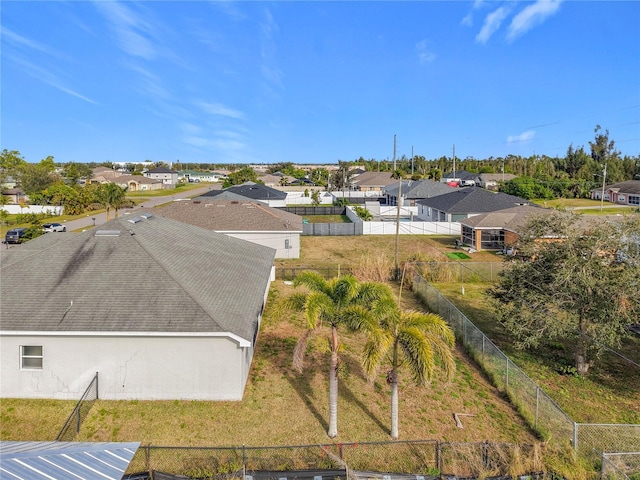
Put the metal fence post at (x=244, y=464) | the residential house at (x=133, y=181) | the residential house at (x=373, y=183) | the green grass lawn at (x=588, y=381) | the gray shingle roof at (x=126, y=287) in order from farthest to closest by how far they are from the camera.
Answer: the residential house at (x=133, y=181) → the residential house at (x=373, y=183) → the green grass lawn at (x=588, y=381) → the gray shingle roof at (x=126, y=287) → the metal fence post at (x=244, y=464)

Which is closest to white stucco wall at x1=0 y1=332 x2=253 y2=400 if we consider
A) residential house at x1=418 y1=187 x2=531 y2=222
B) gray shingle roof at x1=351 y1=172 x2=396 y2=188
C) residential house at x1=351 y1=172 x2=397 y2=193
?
residential house at x1=418 y1=187 x2=531 y2=222

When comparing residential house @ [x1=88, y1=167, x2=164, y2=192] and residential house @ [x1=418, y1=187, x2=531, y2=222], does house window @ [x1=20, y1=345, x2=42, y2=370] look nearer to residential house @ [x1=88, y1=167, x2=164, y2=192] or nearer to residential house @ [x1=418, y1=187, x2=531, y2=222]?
residential house @ [x1=418, y1=187, x2=531, y2=222]

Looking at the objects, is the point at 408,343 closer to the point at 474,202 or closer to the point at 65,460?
the point at 65,460

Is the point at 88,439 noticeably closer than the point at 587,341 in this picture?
Yes

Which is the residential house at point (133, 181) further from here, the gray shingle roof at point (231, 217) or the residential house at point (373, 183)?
the gray shingle roof at point (231, 217)

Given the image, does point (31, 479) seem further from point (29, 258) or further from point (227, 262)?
point (227, 262)

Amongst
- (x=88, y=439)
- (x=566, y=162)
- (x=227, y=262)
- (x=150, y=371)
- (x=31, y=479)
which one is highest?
(x=566, y=162)

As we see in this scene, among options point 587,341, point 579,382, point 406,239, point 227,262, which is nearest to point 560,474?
point 579,382

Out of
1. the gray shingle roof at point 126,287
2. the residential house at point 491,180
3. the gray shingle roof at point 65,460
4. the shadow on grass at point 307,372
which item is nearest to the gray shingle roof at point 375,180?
the residential house at point 491,180
